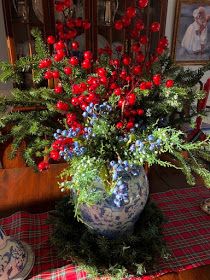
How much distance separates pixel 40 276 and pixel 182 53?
2.42 meters

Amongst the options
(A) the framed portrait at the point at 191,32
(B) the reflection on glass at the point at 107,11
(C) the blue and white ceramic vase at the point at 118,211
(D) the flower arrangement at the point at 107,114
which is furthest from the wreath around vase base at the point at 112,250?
(A) the framed portrait at the point at 191,32

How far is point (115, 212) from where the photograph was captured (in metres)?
0.57

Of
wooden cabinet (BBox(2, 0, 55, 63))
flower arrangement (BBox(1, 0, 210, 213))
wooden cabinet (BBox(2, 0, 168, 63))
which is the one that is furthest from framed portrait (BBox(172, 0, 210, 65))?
flower arrangement (BBox(1, 0, 210, 213))

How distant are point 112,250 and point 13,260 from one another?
0.22 meters

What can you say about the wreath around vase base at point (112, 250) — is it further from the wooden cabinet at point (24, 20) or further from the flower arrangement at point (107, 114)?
the wooden cabinet at point (24, 20)

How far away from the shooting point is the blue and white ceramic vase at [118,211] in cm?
56

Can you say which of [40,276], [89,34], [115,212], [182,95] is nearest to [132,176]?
[115,212]

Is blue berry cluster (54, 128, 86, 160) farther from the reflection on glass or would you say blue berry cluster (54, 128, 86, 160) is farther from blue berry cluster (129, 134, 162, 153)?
the reflection on glass

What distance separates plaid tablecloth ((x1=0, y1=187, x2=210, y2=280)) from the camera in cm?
60

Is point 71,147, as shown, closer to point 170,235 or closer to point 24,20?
point 170,235

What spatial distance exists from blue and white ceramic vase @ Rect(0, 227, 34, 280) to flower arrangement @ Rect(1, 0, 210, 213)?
0.18m

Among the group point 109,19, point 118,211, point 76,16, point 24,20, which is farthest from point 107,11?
point 118,211

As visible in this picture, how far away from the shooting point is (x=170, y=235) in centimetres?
70

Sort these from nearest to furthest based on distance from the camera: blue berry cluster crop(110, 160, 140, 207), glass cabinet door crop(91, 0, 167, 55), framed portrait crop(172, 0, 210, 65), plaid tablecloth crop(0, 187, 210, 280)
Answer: blue berry cluster crop(110, 160, 140, 207) < plaid tablecloth crop(0, 187, 210, 280) < glass cabinet door crop(91, 0, 167, 55) < framed portrait crop(172, 0, 210, 65)
